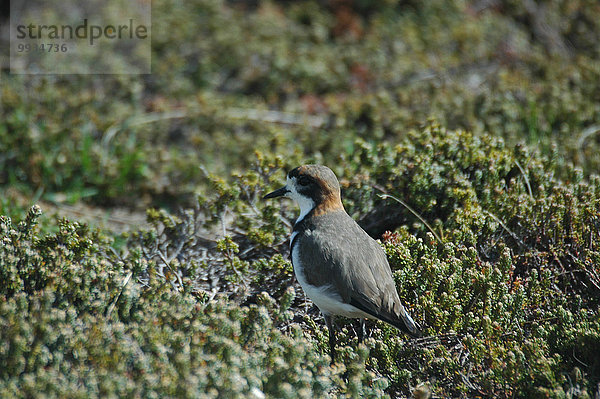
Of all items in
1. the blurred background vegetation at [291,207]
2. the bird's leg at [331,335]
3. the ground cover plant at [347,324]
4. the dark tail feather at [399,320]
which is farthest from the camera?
the bird's leg at [331,335]

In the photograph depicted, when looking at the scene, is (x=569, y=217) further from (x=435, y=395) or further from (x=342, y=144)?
(x=342, y=144)

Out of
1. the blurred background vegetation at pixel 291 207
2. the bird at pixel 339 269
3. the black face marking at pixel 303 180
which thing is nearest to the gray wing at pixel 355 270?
the bird at pixel 339 269

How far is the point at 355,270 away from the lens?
3854 millimetres

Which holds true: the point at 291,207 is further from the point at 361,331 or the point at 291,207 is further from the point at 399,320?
the point at 399,320

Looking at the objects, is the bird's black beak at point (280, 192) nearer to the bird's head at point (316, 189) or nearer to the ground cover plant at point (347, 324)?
the bird's head at point (316, 189)

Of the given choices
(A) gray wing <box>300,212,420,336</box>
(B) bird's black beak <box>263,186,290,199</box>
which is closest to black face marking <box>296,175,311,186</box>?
(B) bird's black beak <box>263,186,290,199</box>

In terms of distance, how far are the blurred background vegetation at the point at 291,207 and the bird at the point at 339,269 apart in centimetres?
19

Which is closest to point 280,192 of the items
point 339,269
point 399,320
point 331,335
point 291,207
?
point 291,207

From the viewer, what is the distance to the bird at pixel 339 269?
374cm

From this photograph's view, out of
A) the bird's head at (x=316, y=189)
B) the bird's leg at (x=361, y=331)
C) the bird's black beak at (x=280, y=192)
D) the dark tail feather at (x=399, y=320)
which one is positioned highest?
the bird's head at (x=316, y=189)

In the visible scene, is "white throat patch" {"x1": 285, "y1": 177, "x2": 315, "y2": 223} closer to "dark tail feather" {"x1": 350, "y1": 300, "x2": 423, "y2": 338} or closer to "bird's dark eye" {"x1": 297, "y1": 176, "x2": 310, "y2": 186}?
"bird's dark eye" {"x1": 297, "y1": 176, "x2": 310, "y2": 186}

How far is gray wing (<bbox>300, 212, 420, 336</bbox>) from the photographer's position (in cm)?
371

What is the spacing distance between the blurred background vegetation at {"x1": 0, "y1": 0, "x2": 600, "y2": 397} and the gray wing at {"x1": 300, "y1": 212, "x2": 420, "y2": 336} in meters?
0.20

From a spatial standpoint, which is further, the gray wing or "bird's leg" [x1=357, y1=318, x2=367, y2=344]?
"bird's leg" [x1=357, y1=318, x2=367, y2=344]
